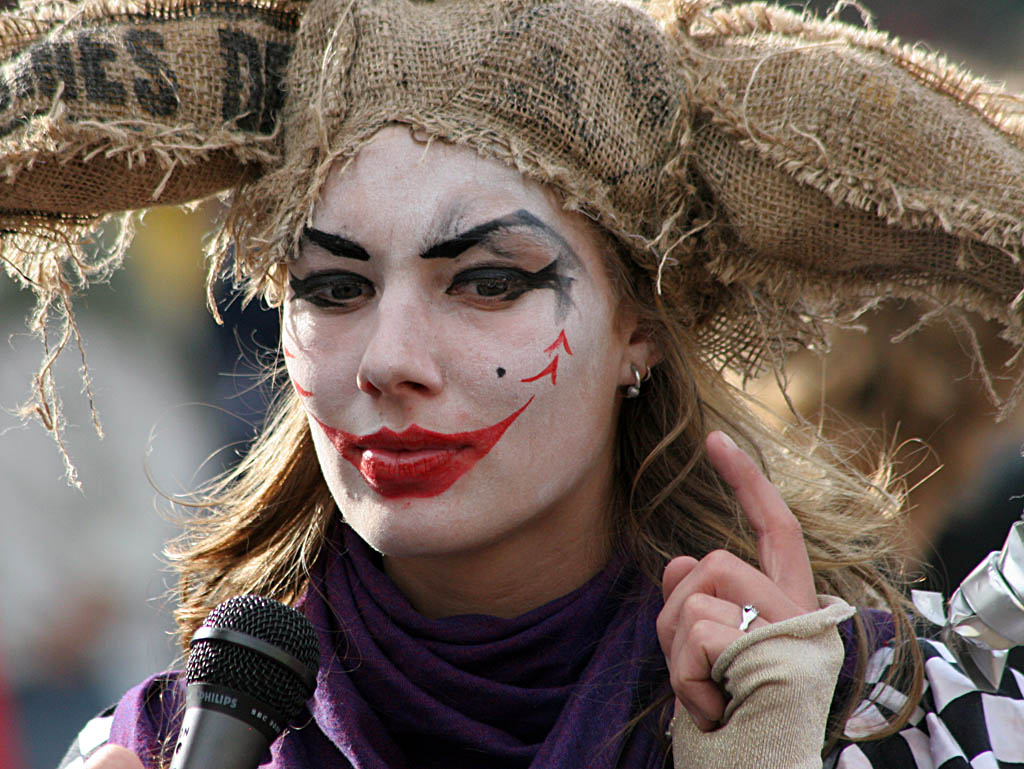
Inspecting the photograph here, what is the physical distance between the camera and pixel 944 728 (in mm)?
1973

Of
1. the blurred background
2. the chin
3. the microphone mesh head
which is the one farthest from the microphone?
the blurred background

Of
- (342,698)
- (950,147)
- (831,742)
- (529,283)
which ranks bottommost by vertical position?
(342,698)

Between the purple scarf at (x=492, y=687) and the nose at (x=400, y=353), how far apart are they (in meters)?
0.48

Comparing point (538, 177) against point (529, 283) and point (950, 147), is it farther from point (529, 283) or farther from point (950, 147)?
point (950, 147)

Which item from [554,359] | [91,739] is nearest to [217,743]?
[554,359]

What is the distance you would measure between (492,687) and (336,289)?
0.77 metres

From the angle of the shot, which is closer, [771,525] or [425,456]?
[771,525]

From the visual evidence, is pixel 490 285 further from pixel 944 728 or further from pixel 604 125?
pixel 944 728

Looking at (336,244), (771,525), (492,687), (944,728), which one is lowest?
(492,687)

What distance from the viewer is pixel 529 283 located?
2090 mm

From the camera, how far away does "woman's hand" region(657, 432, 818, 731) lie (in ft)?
5.77

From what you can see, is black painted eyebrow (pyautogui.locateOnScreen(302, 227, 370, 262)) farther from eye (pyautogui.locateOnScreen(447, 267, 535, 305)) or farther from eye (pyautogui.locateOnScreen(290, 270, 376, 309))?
eye (pyautogui.locateOnScreen(447, 267, 535, 305))

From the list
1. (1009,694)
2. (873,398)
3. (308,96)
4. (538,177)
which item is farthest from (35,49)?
(873,398)

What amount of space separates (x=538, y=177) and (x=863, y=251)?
596 millimetres
